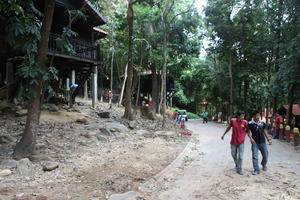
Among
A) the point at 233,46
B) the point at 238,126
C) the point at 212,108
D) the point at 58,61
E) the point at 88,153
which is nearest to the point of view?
the point at 238,126

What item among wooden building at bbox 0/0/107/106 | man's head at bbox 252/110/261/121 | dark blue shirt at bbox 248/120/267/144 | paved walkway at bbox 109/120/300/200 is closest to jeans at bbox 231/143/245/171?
paved walkway at bbox 109/120/300/200

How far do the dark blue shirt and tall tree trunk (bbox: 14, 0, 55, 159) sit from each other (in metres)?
5.82

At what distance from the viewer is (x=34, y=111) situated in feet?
20.9

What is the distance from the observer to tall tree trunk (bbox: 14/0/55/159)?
6.15 metres

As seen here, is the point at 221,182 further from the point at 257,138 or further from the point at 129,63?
the point at 129,63

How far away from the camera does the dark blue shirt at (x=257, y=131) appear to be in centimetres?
582

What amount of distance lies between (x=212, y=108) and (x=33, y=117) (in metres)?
36.2

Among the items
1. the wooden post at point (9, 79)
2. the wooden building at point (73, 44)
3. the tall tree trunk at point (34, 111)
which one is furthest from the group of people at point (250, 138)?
the wooden post at point (9, 79)

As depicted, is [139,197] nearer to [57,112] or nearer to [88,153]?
[88,153]

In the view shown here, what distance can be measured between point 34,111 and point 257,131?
6017 mm

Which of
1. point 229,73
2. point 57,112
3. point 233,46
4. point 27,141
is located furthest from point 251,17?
point 27,141

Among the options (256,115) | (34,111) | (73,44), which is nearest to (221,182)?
(256,115)

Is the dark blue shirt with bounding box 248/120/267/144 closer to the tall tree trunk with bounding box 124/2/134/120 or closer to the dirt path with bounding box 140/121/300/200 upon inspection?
the dirt path with bounding box 140/121/300/200

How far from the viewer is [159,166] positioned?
653cm
